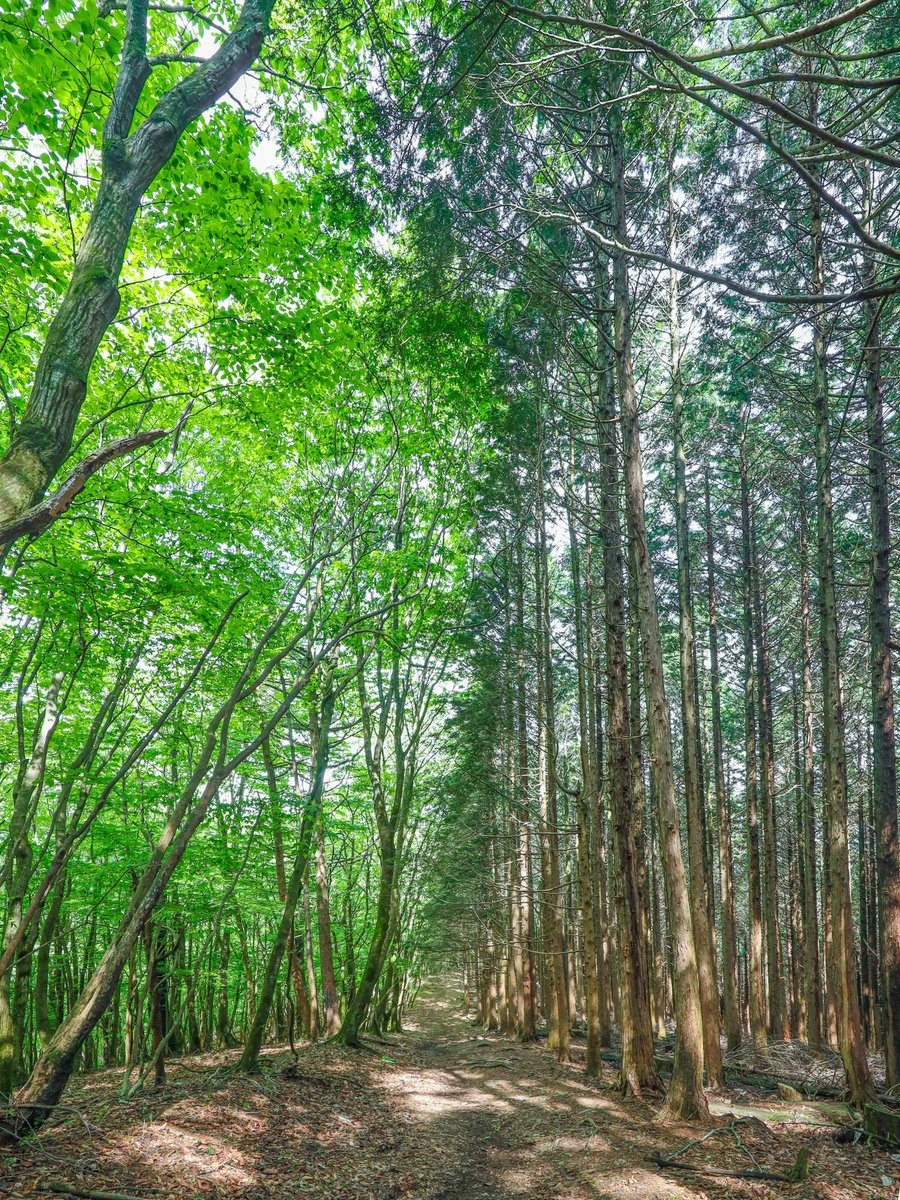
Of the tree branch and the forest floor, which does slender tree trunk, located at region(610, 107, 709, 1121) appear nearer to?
the forest floor

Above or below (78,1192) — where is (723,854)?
above

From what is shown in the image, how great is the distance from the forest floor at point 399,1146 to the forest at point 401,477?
0.06m

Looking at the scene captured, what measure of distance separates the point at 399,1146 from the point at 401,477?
8619 millimetres

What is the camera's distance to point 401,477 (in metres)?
10.1

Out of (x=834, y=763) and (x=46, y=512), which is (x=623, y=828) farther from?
(x=46, y=512)

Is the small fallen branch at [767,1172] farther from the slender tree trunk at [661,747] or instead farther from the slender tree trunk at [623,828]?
the slender tree trunk at [623,828]

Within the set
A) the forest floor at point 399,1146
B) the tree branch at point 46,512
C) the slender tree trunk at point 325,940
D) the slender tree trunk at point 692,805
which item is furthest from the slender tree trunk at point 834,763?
the slender tree trunk at point 325,940

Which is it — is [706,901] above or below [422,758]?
below

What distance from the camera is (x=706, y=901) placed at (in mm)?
10445

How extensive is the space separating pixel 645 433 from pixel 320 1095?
45.1ft

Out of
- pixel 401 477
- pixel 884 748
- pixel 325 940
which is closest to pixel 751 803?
pixel 884 748

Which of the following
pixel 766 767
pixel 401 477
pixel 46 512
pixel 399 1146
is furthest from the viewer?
pixel 766 767

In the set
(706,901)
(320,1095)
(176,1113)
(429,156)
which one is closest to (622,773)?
(706,901)

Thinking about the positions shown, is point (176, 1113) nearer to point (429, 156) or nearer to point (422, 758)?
point (429, 156)
